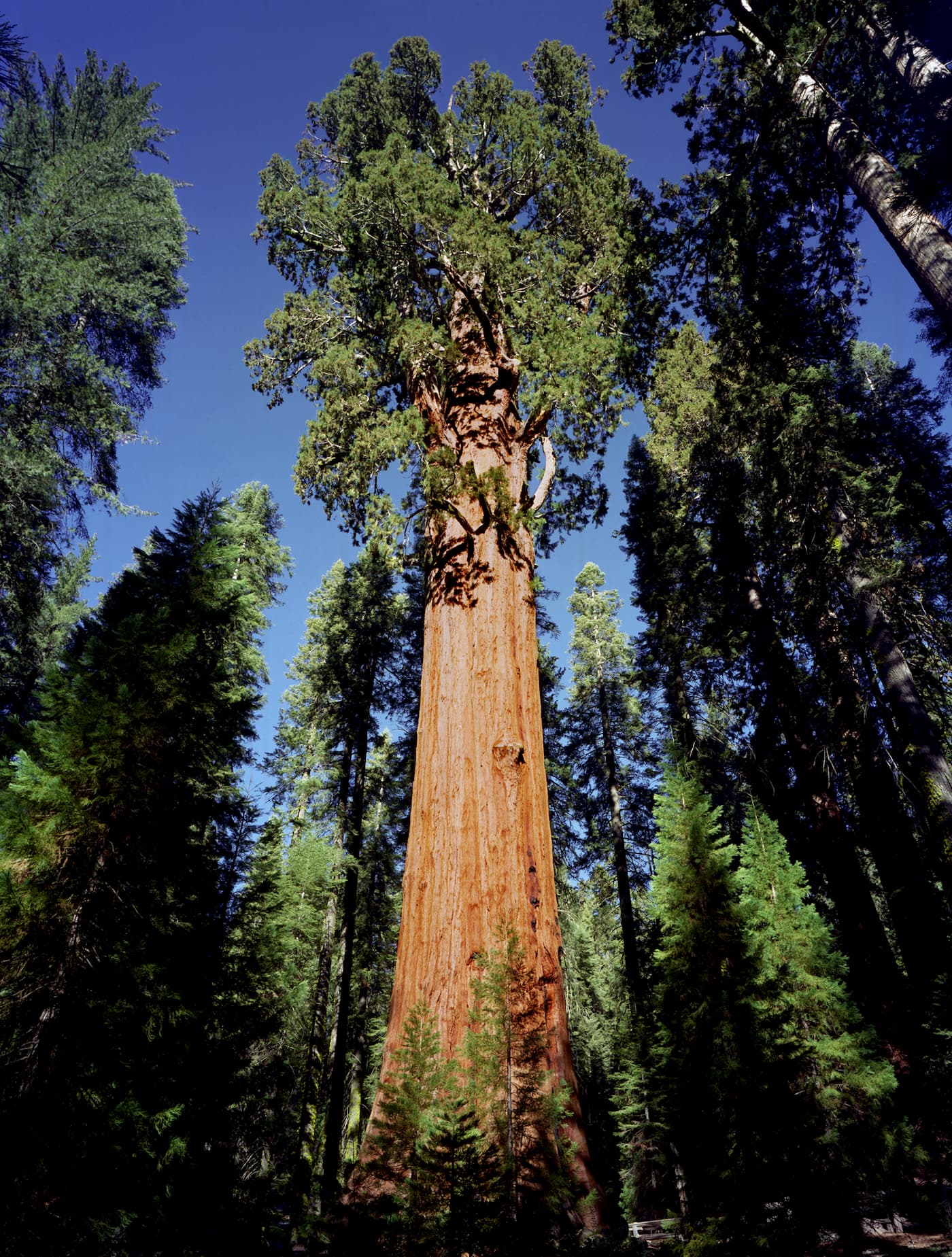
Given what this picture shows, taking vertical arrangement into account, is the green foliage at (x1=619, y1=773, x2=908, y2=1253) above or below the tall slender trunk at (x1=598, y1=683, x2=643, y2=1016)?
below

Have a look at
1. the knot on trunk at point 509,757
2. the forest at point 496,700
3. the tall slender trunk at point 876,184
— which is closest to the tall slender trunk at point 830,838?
the forest at point 496,700

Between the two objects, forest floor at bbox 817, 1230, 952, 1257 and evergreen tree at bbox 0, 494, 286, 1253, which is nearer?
evergreen tree at bbox 0, 494, 286, 1253

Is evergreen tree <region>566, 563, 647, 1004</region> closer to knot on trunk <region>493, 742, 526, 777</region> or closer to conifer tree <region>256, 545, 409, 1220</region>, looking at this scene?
conifer tree <region>256, 545, 409, 1220</region>

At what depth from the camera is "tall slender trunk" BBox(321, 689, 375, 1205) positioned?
11.7 metres

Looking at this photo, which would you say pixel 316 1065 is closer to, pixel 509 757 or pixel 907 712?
pixel 509 757

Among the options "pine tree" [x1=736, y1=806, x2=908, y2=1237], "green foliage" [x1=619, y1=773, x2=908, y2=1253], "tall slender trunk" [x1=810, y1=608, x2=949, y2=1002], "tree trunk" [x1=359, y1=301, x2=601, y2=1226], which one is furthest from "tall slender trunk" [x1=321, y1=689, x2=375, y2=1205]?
"tall slender trunk" [x1=810, y1=608, x2=949, y2=1002]

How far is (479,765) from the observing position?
4113mm

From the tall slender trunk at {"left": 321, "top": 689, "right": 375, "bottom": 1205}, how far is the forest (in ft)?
0.36

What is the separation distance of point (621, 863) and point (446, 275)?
15.0m

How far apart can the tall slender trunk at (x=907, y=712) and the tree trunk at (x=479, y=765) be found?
648 centimetres

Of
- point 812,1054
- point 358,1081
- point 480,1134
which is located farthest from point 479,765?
point 358,1081

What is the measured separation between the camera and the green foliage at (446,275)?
627cm

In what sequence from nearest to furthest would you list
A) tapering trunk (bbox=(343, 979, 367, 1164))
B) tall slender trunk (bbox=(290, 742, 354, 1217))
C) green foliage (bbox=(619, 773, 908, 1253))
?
green foliage (bbox=(619, 773, 908, 1253))
tall slender trunk (bbox=(290, 742, 354, 1217))
tapering trunk (bbox=(343, 979, 367, 1164))

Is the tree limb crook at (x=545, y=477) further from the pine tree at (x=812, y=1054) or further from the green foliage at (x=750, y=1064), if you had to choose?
the pine tree at (x=812, y=1054)
